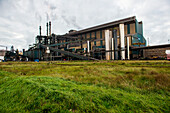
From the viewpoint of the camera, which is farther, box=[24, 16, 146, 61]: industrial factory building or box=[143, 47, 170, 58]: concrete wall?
box=[143, 47, 170, 58]: concrete wall

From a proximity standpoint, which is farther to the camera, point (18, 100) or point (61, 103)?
point (18, 100)

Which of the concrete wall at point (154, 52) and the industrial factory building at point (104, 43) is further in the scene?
the concrete wall at point (154, 52)

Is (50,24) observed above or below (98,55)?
above

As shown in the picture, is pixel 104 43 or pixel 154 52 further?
pixel 104 43

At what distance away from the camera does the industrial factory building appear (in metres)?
48.1

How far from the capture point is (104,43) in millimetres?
63781

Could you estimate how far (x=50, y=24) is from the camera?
78062 millimetres

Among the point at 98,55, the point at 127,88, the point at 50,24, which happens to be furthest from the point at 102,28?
the point at 127,88

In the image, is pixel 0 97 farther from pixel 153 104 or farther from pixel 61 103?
pixel 153 104

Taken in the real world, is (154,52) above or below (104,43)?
below

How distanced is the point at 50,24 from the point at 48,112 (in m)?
84.0

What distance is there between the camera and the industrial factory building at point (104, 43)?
48125 mm

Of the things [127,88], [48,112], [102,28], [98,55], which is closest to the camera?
[48,112]

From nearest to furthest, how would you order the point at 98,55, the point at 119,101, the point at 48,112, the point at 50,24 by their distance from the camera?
the point at 48,112 < the point at 119,101 < the point at 98,55 < the point at 50,24
